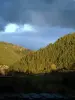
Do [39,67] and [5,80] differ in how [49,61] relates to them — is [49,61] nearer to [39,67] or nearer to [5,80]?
[39,67]

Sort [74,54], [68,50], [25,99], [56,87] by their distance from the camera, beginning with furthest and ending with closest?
[68,50], [74,54], [56,87], [25,99]

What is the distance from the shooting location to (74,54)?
590ft

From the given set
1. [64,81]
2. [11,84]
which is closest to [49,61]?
[64,81]

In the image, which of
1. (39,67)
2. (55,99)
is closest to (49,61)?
(39,67)

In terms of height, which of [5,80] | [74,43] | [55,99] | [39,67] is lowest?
[55,99]

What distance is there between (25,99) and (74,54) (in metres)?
152

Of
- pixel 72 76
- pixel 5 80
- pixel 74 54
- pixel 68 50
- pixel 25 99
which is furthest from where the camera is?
pixel 68 50

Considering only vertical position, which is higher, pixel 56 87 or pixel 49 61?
pixel 49 61

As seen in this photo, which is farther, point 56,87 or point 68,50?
point 68,50

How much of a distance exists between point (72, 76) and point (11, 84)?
57.9 feet

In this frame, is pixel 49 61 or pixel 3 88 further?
pixel 49 61

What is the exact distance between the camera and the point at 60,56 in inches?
7633

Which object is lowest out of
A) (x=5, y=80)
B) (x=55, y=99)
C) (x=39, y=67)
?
(x=55, y=99)

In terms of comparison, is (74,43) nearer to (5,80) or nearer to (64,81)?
(64,81)
